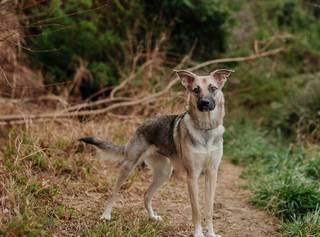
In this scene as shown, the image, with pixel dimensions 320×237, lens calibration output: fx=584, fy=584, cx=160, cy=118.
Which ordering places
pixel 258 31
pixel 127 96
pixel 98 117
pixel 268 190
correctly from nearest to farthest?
pixel 268 190, pixel 98 117, pixel 127 96, pixel 258 31

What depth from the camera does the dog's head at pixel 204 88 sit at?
19.9 feet

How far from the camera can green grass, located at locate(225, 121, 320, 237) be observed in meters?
7.32

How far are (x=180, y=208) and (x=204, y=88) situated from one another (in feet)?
7.42

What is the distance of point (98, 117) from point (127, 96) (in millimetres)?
1449

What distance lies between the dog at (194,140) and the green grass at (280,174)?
1.23 m

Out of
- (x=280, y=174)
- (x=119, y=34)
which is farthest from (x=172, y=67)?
(x=280, y=174)

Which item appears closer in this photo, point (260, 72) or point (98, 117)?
point (98, 117)

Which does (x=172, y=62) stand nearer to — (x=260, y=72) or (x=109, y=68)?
(x=109, y=68)

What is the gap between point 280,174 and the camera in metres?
8.73

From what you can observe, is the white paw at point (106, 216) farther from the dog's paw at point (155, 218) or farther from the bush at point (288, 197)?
the bush at point (288, 197)

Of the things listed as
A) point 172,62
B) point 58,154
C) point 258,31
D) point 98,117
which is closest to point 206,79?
point 58,154

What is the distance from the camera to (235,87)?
13609 mm

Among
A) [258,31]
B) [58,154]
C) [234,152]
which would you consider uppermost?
[258,31]

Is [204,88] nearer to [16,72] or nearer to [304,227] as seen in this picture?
[304,227]
